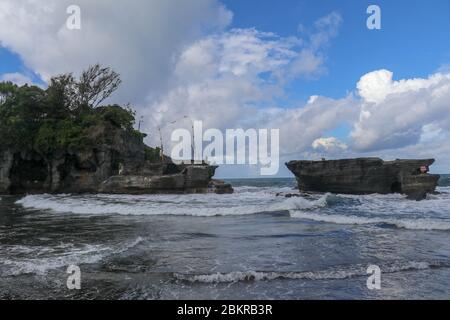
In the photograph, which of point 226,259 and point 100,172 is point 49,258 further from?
point 100,172

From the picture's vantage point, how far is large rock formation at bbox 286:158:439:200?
1458 inches

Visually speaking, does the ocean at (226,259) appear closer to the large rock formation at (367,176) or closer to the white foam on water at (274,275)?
the white foam on water at (274,275)

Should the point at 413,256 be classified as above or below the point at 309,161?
below

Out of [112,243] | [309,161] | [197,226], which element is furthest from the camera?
[309,161]

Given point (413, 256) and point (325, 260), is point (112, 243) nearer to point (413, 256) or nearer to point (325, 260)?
point (325, 260)

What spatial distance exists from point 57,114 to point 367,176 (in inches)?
1390

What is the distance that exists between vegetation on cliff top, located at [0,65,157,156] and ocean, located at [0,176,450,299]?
25412mm

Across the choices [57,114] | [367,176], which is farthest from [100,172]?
[367,176]

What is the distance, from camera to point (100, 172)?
1609 inches

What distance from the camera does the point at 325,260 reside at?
9211 millimetres

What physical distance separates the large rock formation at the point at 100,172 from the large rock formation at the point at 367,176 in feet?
33.3

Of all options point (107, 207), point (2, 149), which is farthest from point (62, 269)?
point (2, 149)

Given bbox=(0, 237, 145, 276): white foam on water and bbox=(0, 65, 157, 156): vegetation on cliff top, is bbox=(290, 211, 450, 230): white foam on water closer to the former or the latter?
bbox=(0, 237, 145, 276): white foam on water

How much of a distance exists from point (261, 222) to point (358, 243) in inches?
244
